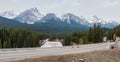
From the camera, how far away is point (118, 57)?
29812mm

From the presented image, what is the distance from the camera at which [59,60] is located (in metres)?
23.9

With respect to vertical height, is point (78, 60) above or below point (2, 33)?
above

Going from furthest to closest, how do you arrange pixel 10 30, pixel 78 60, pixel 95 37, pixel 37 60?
pixel 10 30
pixel 95 37
pixel 78 60
pixel 37 60

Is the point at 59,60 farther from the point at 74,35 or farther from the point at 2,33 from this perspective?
the point at 74,35

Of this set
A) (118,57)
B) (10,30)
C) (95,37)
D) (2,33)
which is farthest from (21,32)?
(118,57)

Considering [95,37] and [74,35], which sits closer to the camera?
[95,37]

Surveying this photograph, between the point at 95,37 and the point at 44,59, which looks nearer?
the point at 44,59

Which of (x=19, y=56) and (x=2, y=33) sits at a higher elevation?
(x=19, y=56)

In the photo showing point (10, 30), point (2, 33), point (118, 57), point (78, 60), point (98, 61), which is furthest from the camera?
point (10, 30)

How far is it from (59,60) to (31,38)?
410 feet

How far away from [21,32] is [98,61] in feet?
441

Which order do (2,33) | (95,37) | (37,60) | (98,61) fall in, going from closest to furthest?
(37,60)
(98,61)
(95,37)
(2,33)

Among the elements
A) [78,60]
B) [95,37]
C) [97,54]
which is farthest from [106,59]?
[95,37]

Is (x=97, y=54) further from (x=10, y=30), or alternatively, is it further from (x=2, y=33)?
(x=10, y=30)
